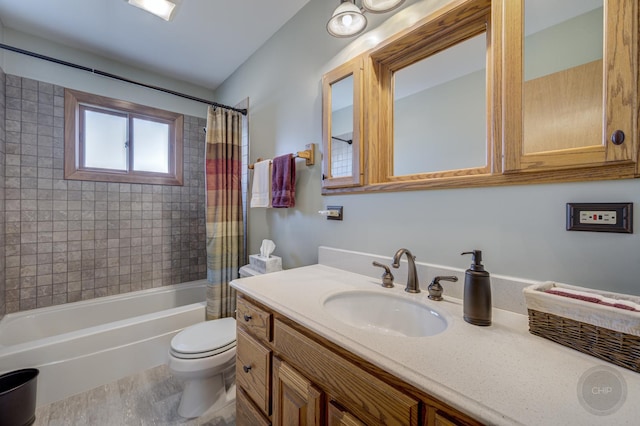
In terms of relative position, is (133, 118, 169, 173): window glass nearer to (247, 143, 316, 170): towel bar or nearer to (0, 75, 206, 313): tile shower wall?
(0, 75, 206, 313): tile shower wall

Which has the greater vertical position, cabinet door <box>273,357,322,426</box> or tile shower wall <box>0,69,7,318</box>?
tile shower wall <box>0,69,7,318</box>

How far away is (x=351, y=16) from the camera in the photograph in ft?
3.97

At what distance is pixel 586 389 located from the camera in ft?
1.54

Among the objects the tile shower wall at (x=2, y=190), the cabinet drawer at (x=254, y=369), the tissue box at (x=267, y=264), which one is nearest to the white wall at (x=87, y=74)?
the tile shower wall at (x=2, y=190)

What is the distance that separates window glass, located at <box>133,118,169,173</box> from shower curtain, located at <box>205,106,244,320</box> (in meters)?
0.93

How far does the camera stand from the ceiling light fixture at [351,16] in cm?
105

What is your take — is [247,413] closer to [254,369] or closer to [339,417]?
[254,369]

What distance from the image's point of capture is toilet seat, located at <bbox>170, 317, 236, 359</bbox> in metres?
1.44

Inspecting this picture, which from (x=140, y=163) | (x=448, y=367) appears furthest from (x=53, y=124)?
(x=448, y=367)

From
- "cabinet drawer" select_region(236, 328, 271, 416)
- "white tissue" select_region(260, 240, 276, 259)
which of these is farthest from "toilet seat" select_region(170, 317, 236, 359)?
"white tissue" select_region(260, 240, 276, 259)

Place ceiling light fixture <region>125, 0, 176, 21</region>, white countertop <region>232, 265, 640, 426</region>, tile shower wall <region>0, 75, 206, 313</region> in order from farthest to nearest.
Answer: tile shower wall <region>0, 75, 206, 313</region>
ceiling light fixture <region>125, 0, 176, 21</region>
white countertop <region>232, 265, 640, 426</region>

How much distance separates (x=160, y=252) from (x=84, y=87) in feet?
5.41

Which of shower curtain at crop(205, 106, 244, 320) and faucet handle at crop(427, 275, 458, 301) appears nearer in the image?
faucet handle at crop(427, 275, 458, 301)

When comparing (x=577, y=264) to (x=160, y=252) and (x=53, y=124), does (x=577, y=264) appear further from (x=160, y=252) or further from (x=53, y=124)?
(x=53, y=124)
